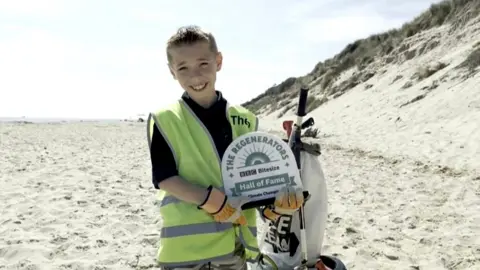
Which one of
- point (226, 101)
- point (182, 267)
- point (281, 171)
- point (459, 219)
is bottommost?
point (459, 219)

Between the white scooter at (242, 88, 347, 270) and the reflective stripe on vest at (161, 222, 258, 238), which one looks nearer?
the reflective stripe on vest at (161, 222, 258, 238)

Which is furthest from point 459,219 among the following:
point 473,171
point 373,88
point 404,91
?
point 373,88

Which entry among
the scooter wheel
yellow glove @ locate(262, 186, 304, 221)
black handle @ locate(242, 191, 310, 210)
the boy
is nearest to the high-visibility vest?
the boy

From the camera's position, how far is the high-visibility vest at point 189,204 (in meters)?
1.99

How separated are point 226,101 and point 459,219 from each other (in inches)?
167

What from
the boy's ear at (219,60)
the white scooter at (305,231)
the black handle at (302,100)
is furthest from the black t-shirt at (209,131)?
the white scooter at (305,231)

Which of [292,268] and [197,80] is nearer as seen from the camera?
[197,80]

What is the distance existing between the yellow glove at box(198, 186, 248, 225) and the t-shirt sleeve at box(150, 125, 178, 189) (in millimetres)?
177

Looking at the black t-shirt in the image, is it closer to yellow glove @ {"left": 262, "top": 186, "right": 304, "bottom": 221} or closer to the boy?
the boy

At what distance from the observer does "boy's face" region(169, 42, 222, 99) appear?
199 cm

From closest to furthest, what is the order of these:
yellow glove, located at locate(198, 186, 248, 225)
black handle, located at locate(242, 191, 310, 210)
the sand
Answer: yellow glove, located at locate(198, 186, 248, 225) < black handle, located at locate(242, 191, 310, 210) < the sand

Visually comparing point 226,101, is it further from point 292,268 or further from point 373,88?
point 373,88

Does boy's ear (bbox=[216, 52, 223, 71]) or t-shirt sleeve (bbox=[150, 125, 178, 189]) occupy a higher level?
boy's ear (bbox=[216, 52, 223, 71])

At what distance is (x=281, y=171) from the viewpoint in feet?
6.76
